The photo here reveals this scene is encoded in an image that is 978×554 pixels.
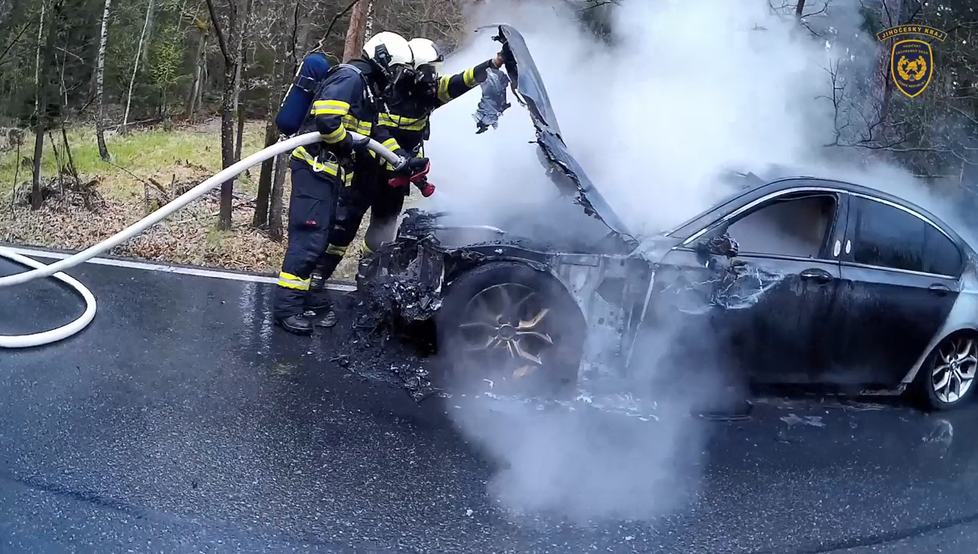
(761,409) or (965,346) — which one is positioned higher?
(965,346)

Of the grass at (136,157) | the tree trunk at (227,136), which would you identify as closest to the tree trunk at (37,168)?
the grass at (136,157)

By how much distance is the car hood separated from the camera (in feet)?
14.7

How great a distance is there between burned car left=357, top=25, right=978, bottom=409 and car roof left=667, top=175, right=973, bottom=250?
1cm

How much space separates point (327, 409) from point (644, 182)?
8.19ft

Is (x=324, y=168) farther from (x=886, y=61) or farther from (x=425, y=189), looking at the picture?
(x=886, y=61)

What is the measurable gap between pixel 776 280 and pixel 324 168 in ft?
9.59

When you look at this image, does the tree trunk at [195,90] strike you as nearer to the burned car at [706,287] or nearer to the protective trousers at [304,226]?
the protective trousers at [304,226]

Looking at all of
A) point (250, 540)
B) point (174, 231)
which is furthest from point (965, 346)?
point (174, 231)

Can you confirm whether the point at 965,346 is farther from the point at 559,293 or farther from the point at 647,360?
the point at 559,293

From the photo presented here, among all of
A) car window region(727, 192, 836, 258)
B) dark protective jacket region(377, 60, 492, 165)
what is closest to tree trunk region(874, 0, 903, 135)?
car window region(727, 192, 836, 258)

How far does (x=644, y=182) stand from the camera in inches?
209

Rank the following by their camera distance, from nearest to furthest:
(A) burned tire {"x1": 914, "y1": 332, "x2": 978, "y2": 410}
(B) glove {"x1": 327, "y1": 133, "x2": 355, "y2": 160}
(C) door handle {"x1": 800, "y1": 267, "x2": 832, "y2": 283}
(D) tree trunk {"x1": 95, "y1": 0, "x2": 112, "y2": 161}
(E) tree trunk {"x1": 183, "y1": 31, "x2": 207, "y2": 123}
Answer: (C) door handle {"x1": 800, "y1": 267, "x2": 832, "y2": 283}
(A) burned tire {"x1": 914, "y1": 332, "x2": 978, "y2": 410}
(B) glove {"x1": 327, "y1": 133, "x2": 355, "y2": 160}
(D) tree trunk {"x1": 95, "y1": 0, "x2": 112, "y2": 161}
(E) tree trunk {"x1": 183, "y1": 31, "x2": 207, "y2": 123}

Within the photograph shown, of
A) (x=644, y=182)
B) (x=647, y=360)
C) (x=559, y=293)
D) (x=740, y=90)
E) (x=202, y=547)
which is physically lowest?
(x=202, y=547)

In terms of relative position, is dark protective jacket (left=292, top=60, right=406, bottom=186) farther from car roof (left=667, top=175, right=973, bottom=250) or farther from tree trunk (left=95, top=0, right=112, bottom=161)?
tree trunk (left=95, top=0, right=112, bottom=161)
